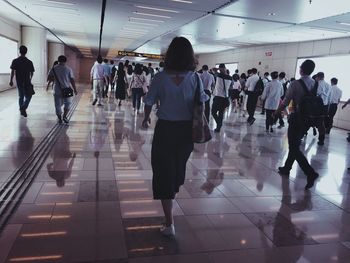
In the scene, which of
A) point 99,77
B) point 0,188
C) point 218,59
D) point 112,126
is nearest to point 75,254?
point 0,188

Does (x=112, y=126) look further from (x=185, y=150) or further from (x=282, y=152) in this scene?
(x=185, y=150)

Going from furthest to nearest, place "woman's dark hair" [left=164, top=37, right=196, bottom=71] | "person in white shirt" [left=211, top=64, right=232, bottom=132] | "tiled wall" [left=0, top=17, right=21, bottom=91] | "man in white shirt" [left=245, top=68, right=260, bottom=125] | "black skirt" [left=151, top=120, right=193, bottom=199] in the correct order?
1. "tiled wall" [left=0, top=17, right=21, bottom=91]
2. "man in white shirt" [left=245, top=68, right=260, bottom=125]
3. "person in white shirt" [left=211, top=64, right=232, bottom=132]
4. "black skirt" [left=151, top=120, right=193, bottom=199]
5. "woman's dark hair" [left=164, top=37, right=196, bottom=71]

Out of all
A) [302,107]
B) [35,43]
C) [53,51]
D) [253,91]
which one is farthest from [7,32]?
[302,107]

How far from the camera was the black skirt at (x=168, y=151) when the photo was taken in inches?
111

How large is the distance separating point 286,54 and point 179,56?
15136 millimetres

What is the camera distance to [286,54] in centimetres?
1641

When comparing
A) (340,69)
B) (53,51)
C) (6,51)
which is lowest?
(6,51)

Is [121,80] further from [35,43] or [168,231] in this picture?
[168,231]

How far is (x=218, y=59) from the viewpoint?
82.1ft

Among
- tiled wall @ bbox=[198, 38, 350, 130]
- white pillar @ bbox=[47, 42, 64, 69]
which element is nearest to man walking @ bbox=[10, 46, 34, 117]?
tiled wall @ bbox=[198, 38, 350, 130]

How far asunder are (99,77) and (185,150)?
9499mm

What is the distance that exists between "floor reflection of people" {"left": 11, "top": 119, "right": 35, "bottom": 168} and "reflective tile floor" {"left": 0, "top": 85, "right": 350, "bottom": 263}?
18 mm

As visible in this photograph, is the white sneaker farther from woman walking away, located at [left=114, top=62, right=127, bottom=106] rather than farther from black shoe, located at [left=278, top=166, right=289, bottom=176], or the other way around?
woman walking away, located at [left=114, top=62, right=127, bottom=106]

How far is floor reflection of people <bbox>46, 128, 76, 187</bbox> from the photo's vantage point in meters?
4.36
